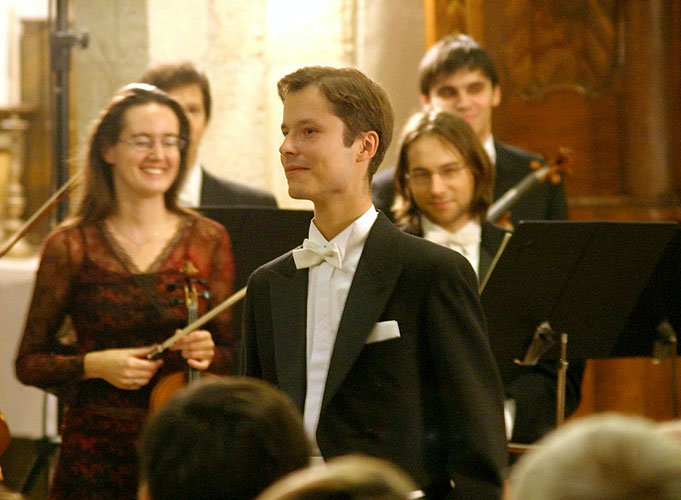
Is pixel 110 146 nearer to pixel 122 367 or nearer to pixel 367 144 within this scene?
pixel 122 367

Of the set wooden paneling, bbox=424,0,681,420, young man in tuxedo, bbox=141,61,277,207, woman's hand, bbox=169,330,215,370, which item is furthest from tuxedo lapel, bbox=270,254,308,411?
wooden paneling, bbox=424,0,681,420

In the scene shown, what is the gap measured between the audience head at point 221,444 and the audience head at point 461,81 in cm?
270

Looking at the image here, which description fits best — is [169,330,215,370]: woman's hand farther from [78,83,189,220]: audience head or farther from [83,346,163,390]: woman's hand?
[78,83,189,220]: audience head

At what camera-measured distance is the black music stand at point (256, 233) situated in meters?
3.12

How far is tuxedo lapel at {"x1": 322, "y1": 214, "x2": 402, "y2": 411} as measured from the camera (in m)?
1.95

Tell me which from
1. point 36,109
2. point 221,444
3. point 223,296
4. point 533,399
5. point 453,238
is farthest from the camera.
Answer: point 36,109

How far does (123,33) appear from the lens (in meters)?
4.59

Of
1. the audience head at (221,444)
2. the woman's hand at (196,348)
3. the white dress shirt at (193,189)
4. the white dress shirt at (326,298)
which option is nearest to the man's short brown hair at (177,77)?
the white dress shirt at (193,189)

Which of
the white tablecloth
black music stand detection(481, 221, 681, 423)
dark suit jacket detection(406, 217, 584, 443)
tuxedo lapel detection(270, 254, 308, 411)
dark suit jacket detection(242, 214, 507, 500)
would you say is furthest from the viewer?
the white tablecloth

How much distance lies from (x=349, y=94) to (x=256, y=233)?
1.13 meters

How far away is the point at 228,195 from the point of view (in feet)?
12.9

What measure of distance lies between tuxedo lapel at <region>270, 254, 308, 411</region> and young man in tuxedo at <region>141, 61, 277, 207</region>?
1.70m

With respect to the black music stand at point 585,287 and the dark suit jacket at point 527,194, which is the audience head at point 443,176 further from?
the dark suit jacket at point 527,194

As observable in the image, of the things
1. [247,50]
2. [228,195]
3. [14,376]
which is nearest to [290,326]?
[228,195]
